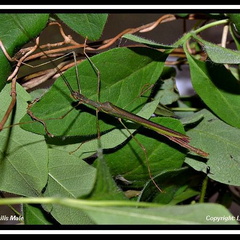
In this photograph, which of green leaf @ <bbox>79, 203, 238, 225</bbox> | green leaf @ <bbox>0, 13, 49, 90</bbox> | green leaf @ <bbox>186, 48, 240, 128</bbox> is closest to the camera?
green leaf @ <bbox>79, 203, 238, 225</bbox>

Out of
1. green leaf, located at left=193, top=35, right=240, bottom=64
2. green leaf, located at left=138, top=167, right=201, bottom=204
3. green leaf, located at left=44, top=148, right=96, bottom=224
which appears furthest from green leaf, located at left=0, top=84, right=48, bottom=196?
green leaf, located at left=193, top=35, right=240, bottom=64

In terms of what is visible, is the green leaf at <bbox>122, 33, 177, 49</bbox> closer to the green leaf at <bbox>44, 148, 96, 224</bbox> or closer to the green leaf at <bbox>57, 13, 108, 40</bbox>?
the green leaf at <bbox>57, 13, 108, 40</bbox>

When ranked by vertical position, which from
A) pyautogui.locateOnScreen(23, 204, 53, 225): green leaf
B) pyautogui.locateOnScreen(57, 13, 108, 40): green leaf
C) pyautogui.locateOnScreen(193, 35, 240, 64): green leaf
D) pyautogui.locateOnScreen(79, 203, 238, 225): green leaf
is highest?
pyautogui.locateOnScreen(57, 13, 108, 40): green leaf

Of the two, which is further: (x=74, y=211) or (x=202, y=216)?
(x=74, y=211)

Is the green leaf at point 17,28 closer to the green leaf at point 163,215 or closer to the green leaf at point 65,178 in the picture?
the green leaf at point 65,178

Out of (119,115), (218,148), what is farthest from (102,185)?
(218,148)

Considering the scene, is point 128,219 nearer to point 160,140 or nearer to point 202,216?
point 202,216

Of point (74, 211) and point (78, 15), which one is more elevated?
point (78, 15)

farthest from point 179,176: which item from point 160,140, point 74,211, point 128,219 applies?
point 128,219
